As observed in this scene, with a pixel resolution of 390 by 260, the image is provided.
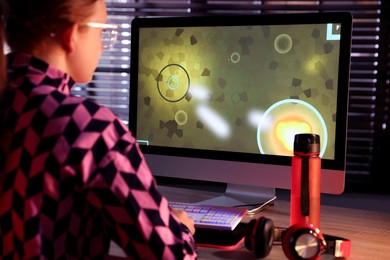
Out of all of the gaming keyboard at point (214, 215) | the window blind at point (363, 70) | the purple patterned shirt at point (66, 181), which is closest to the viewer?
the purple patterned shirt at point (66, 181)

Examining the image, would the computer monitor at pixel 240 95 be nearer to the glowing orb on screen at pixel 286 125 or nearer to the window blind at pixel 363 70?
the glowing orb on screen at pixel 286 125

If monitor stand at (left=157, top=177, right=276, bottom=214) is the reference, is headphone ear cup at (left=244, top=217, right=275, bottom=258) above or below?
above

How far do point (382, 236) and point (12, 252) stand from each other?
85cm

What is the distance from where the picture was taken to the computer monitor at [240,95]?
1.43 meters

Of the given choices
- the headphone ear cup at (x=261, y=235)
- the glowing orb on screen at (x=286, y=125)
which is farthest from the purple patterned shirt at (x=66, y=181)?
the glowing orb on screen at (x=286, y=125)

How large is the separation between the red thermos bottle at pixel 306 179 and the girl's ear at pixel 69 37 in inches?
21.7

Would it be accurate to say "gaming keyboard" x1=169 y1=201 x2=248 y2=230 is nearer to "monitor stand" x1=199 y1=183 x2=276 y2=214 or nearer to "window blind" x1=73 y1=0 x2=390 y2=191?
"monitor stand" x1=199 y1=183 x2=276 y2=214

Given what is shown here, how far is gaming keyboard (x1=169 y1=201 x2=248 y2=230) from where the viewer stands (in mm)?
1278

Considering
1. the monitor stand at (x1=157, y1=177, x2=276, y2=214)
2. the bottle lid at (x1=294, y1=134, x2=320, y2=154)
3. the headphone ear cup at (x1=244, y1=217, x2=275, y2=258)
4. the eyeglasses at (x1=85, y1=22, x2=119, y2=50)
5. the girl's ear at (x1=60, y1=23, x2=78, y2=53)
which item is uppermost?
the eyeglasses at (x1=85, y1=22, x2=119, y2=50)

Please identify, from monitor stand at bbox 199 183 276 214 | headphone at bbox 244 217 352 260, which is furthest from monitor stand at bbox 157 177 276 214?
headphone at bbox 244 217 352 260

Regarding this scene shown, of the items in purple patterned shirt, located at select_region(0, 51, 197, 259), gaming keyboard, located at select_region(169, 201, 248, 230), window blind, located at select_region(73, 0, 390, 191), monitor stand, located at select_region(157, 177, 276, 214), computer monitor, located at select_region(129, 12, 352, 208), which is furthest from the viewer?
window blind, located at select_region(73, 0, 390, 191)

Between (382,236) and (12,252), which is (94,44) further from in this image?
(382,236)

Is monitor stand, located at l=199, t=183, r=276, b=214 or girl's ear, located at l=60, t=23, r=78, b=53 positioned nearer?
girl's ear, located at l=60, t=23, r=78, b=53

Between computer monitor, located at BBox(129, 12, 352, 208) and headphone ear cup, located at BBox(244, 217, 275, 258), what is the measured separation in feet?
1.33
